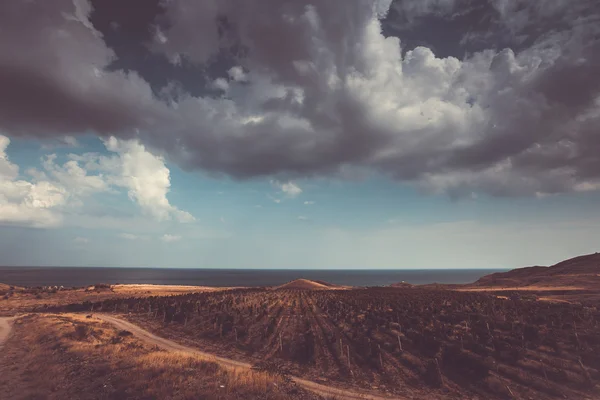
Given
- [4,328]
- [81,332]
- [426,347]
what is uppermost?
[81,332]

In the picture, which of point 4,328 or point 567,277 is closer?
point 4,328

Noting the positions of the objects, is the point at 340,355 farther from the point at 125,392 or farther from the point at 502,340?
the point at 125,392

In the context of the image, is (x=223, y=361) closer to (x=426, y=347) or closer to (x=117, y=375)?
(x=117, y=375)

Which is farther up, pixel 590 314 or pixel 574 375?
pixel 590 314

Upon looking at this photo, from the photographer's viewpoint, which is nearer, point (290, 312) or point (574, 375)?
point (574, 375)

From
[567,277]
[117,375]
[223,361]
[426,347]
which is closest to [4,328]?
[117,375]

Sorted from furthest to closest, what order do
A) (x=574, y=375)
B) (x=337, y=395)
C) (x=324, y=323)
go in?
(x=324, y=323), (x=574, y=375), (x=337, y=395)

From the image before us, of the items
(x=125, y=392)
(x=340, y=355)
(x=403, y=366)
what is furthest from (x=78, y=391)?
(x=403, y=366)
